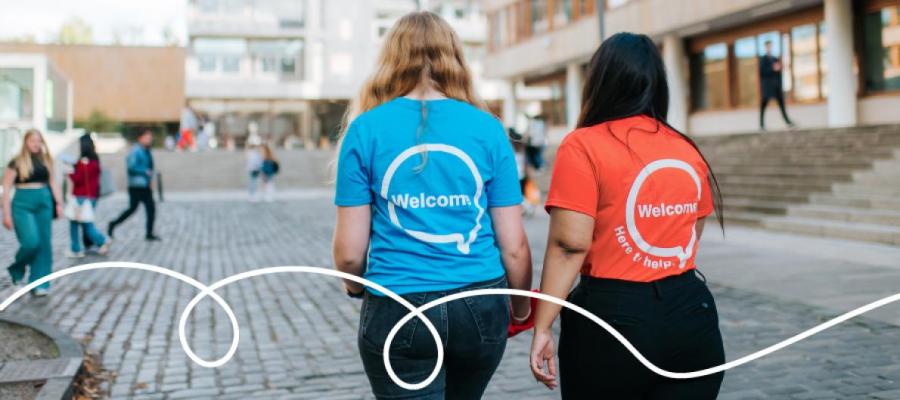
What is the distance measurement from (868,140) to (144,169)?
43.6 feet

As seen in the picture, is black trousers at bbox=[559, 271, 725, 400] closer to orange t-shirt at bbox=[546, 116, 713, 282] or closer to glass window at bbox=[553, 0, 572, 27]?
orange t-shirt at bbox=[546, 116, 713, 282]

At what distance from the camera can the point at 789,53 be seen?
2419 cm

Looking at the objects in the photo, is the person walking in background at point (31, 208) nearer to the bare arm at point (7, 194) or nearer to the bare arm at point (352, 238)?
the bare arm at point (7, 194)

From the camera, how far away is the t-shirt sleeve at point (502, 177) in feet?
8.49

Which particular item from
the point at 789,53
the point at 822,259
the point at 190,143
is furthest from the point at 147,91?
the point at 822,259

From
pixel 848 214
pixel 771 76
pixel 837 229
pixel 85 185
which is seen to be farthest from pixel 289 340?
pixel 771 76

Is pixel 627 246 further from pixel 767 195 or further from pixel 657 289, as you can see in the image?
pixel 767 195

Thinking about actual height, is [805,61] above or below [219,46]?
below

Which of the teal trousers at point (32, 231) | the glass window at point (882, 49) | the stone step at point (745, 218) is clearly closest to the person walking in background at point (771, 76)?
the glass window at point (882, 49)

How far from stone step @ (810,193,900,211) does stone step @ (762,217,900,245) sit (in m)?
0.53

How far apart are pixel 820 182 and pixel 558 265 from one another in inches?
552

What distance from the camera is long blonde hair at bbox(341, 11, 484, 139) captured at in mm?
2627

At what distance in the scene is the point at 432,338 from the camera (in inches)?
98.4

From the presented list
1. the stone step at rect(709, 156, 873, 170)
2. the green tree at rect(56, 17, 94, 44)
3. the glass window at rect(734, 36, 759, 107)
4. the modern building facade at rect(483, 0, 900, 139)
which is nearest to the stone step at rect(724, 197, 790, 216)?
the stone step at rect(709, 156, 873, 170)
